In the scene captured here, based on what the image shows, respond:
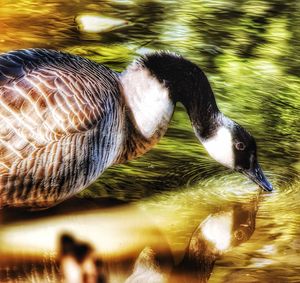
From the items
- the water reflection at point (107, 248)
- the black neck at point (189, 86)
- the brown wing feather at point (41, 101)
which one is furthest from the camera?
the black neck at point (189, 86)

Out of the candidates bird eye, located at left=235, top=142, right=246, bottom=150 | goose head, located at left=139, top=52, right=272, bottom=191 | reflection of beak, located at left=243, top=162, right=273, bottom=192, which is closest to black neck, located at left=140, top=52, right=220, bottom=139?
goose head, located at left=139, top=52, right=272, bottom=191

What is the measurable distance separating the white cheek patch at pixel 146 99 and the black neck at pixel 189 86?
5 cm

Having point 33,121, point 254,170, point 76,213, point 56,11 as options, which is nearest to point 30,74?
point 33,121

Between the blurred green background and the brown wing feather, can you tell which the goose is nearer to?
the brown wing feather

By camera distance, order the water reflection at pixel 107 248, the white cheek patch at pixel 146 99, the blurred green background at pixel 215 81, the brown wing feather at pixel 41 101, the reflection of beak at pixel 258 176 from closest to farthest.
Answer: the water reflection at pixel 107 248, the brown wing feather at pixel 41 101, the blurred green background at pixel 215 81, the white cheek patch at pixel 146 99, the reflection of beak at pixel 258 176

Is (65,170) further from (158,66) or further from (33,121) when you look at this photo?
(158,66)

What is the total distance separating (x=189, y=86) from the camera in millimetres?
5543

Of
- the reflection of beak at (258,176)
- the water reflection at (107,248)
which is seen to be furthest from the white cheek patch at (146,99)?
the reflection of beak at (258,176)

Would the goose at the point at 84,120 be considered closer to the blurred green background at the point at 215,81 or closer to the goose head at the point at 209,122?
the goose head at the point at 209,122

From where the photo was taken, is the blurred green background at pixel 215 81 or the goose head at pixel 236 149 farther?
the goose head at pixel 236 149

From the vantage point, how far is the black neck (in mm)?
5434

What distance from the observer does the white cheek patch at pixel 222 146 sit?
557 cm

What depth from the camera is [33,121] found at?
464 centimetres

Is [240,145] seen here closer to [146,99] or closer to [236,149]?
[236,149]
